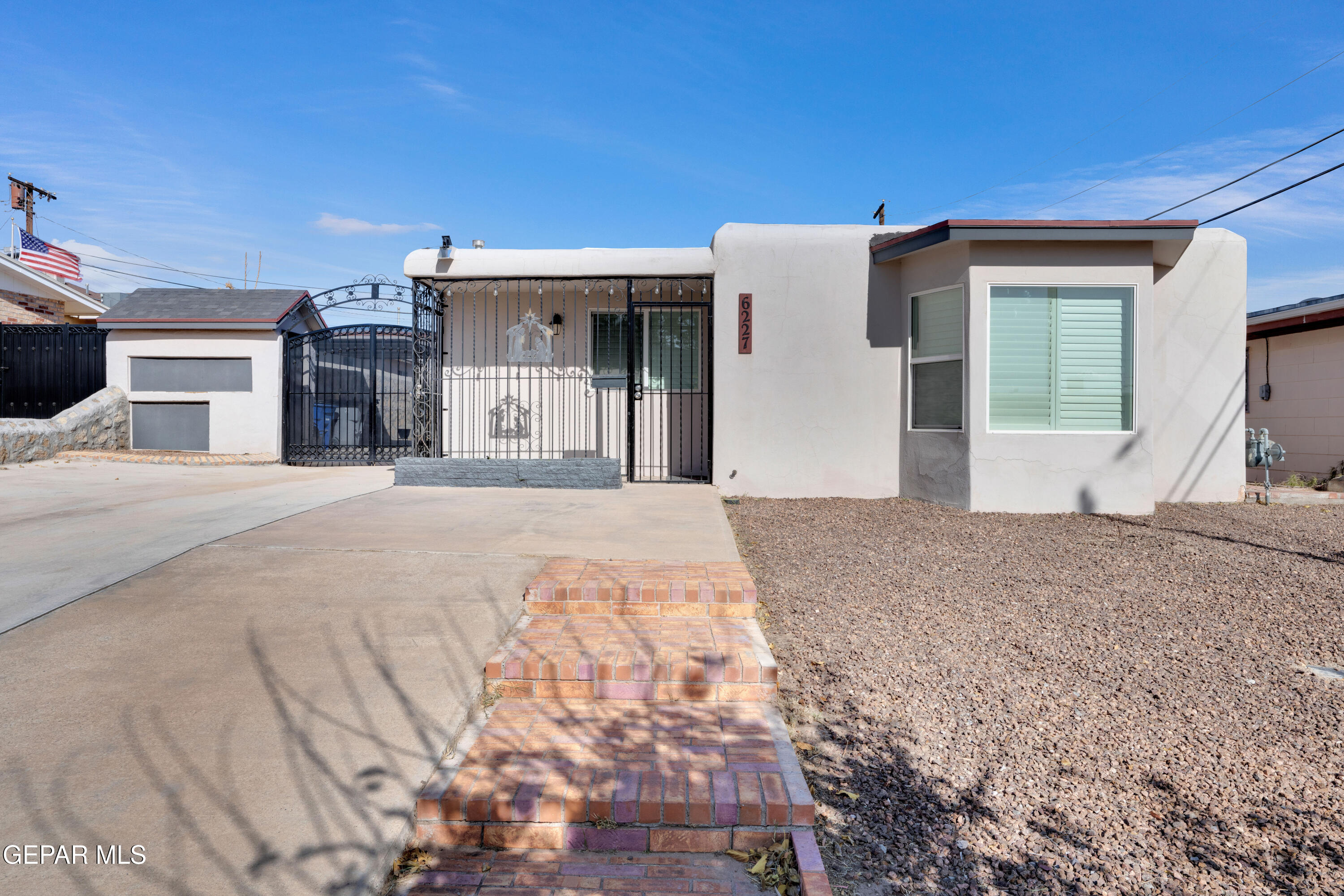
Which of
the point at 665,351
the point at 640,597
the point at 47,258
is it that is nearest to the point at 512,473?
the point at 665,351

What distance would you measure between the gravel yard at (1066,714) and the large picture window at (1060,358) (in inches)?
82.9

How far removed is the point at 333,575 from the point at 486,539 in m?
1.14

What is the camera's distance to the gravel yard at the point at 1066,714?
2.18 m

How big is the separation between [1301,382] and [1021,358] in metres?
7.59

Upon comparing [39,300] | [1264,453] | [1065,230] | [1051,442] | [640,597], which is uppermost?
[39,300]

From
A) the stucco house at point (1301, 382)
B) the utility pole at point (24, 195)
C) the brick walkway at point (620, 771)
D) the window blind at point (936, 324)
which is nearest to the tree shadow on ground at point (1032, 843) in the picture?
the brick walkway at point (620, 771)

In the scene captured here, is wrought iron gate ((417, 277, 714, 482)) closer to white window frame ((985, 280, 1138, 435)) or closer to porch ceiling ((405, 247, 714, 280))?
porch ceiling ((405, 247, 714, 280))

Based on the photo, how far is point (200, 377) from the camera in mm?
11914

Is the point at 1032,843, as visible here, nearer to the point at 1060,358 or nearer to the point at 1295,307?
the point at 1060,358

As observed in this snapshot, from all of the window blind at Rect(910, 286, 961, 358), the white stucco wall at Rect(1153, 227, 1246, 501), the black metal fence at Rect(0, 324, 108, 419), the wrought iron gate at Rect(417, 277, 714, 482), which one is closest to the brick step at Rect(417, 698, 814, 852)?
the window blind at Rect(910, 286, 961, 358)

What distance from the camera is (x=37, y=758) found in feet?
7.77

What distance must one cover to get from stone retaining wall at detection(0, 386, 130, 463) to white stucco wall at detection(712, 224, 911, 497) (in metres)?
9.69

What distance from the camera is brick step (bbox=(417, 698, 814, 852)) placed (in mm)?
2273

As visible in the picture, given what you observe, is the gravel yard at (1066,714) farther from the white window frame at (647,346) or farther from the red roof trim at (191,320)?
the red roof trim at (191,320)
